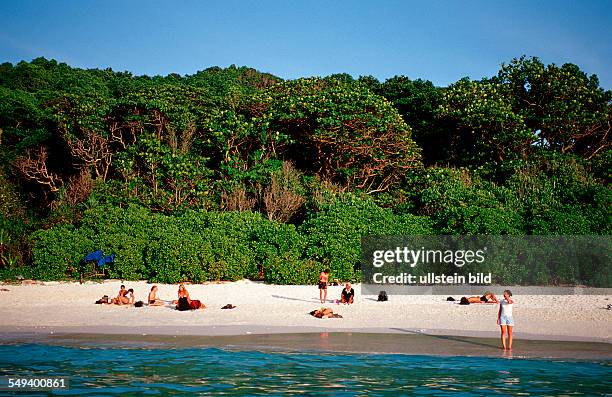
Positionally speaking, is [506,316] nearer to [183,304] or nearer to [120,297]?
[183,304]

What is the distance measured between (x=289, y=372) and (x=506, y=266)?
1692 cm

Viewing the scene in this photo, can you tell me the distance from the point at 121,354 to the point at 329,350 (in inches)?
197

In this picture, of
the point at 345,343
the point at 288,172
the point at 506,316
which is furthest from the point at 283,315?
the point at 288,172

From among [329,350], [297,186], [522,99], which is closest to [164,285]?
[297,186]

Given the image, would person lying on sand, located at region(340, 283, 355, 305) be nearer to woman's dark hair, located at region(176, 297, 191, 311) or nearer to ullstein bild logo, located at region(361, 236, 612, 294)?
ullstein bild logo, located at region(361, 236, 612, 294)

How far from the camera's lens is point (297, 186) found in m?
35.7

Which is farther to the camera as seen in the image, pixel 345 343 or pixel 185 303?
pixel 185 303

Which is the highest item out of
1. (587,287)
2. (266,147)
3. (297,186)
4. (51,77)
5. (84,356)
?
(51,77)

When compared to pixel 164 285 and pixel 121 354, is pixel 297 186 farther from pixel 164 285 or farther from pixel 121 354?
pixel 121 354

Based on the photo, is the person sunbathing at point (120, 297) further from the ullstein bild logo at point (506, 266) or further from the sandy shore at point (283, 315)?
the ullstein bild logo at point (506, 266)

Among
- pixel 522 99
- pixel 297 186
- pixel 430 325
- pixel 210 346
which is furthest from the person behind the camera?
pixel 522 99

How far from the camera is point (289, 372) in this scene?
15039 mm

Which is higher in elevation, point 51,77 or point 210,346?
point 51,77

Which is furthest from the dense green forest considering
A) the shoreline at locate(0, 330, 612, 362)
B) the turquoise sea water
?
the turquoise sea water
